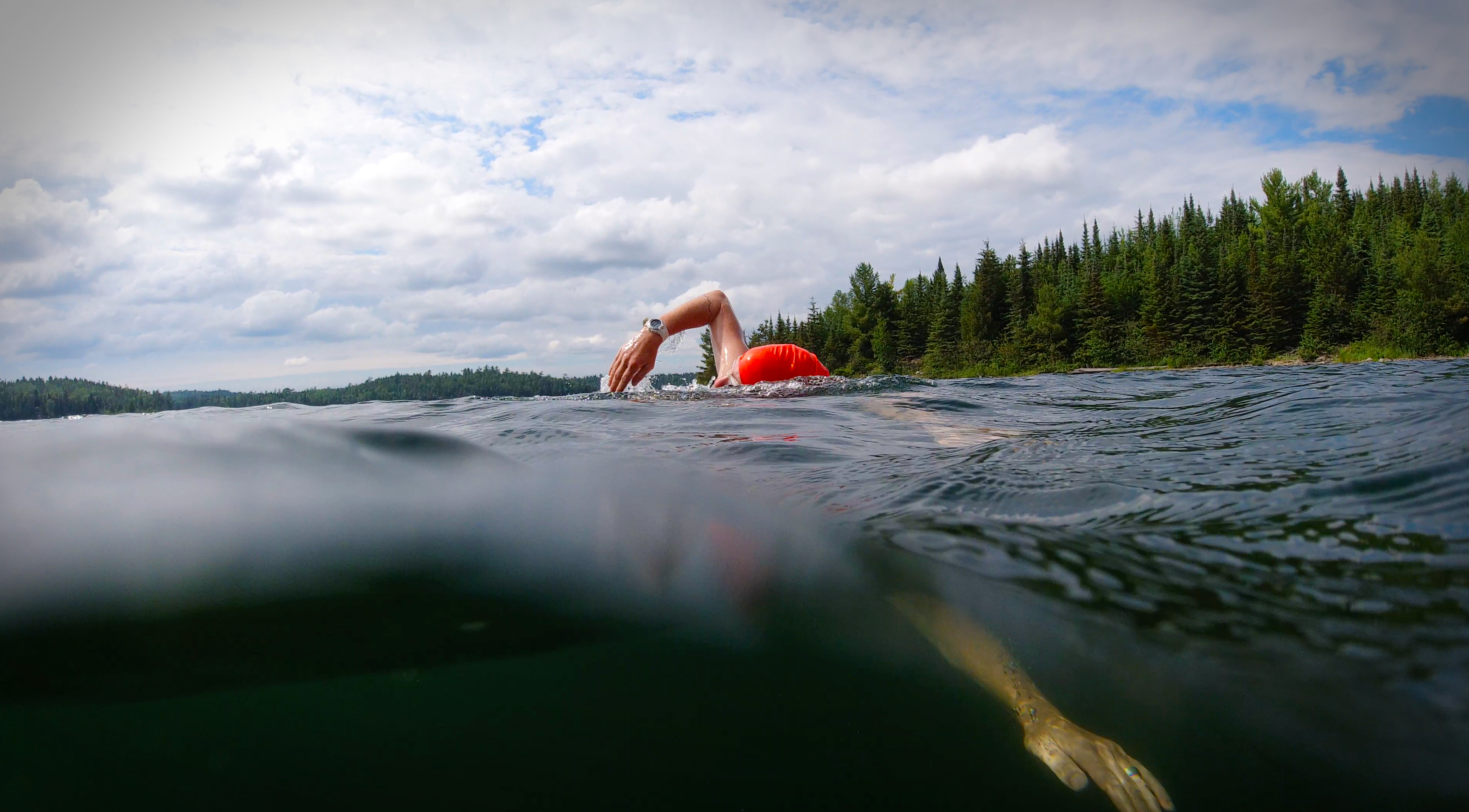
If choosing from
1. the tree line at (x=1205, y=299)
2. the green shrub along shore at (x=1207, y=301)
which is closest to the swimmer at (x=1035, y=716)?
the tree line at (x=1205, y=299)

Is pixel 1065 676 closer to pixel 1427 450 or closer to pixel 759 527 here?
pixel 759 527

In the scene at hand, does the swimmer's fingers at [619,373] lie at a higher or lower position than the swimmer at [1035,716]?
higher

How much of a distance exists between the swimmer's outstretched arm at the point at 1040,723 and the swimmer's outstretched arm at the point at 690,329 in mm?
5866

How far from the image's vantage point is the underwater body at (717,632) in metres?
1.15

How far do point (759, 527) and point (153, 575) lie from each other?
159cm

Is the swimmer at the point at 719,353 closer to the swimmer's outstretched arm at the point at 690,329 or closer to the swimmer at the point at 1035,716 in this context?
the swimmer's outstretched arm at the point at 690,329

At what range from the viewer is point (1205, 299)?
62.8m

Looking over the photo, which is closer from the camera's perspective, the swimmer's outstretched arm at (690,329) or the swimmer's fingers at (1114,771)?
the swimmer's fingers at (1114,771)

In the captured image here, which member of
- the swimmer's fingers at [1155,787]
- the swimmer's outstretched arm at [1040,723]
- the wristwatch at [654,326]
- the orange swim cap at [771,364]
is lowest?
the swimmer's fingers at [1155,787]

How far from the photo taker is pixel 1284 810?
108 cm

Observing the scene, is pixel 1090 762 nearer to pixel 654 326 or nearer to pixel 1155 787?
pixel 1155 787

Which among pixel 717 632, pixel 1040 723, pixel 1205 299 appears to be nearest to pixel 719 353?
pixel 717 632

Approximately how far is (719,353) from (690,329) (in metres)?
0.83

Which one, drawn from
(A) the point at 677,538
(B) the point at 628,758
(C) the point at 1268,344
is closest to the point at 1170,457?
(A) the point at 677,538
